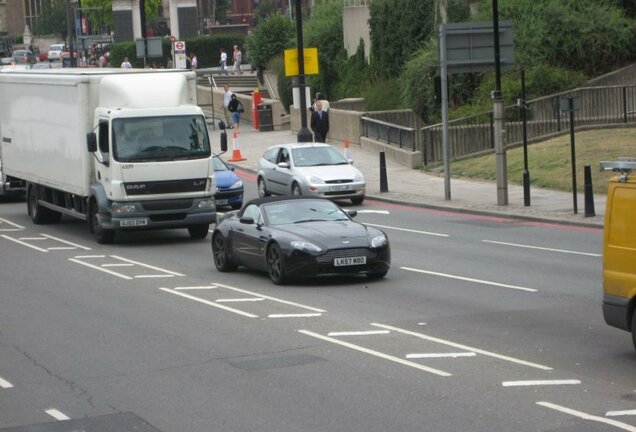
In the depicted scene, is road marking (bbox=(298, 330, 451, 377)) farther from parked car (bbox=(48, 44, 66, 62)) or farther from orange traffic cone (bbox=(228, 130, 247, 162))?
parked car (bbox=(48, 44, 66, 62))

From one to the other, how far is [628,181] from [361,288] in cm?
690

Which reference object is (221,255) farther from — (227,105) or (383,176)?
(227,105)

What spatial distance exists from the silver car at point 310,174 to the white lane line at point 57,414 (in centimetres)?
2127

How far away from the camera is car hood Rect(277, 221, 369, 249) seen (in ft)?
64.5

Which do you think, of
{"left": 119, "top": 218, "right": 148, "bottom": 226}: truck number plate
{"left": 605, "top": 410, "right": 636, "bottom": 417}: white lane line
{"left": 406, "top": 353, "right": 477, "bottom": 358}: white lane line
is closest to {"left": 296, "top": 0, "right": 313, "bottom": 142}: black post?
{"left": 119, "top": 218, "right": 148, "bottom": 226}: truck number plate

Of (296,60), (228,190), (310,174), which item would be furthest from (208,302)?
(296,60)

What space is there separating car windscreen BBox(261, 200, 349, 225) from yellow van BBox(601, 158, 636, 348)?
26.5 feet

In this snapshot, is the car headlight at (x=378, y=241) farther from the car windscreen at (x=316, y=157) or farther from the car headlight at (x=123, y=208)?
the car windscreen at (x=316, y=157)

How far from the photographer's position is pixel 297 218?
21062 mm

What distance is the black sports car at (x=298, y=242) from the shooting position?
19.6 meters

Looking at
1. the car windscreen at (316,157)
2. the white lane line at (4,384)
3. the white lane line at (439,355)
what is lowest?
the white lane line at (439,355)

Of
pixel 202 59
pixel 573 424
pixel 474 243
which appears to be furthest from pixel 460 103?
pixel 202 59

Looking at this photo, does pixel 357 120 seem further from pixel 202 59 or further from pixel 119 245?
pixel 202 59

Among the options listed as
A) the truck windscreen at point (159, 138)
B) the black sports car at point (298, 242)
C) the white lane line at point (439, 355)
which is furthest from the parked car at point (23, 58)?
the white lane line at point (439, 355)
